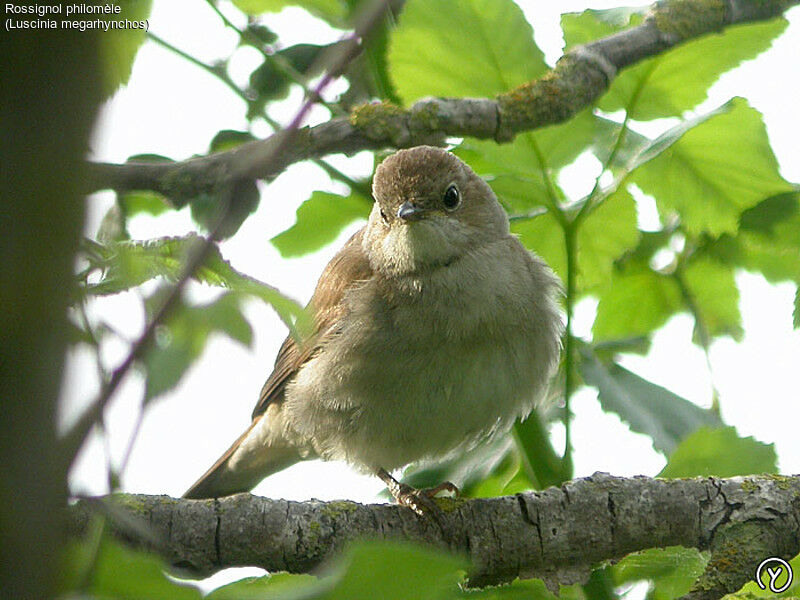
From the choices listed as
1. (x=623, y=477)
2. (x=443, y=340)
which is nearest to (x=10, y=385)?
(x=623, y=477)

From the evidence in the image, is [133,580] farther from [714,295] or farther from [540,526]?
[714,295]

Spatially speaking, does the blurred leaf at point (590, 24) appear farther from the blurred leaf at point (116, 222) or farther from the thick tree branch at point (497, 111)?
the blurred leaf at point (116, 222)

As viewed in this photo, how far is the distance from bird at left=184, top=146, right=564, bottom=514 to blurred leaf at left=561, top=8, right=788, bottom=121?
700mm

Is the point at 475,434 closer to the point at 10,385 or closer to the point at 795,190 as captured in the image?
the point at 795,190

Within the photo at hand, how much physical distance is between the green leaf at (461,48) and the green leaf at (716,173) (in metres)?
0.65

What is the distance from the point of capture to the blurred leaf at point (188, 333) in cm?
130

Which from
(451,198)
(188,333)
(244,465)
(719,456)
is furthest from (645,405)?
(188,333)

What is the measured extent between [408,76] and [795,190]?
155 centimetres

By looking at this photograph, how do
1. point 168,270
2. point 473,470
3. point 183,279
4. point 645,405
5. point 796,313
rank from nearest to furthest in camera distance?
point 183,279
point 168,270
point 796,313
point 645,405
point 473,470

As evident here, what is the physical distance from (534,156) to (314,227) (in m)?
1.03

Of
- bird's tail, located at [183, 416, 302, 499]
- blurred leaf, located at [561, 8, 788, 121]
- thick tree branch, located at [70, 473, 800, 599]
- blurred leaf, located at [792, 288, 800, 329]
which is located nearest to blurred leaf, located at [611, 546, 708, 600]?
thick tree branch, located at [70, 473, 800, 599]

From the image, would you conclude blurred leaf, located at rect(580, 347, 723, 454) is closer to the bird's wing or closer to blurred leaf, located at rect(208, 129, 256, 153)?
the bird's wing

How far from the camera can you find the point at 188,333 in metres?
1.38

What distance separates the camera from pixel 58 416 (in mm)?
Answer: 694
